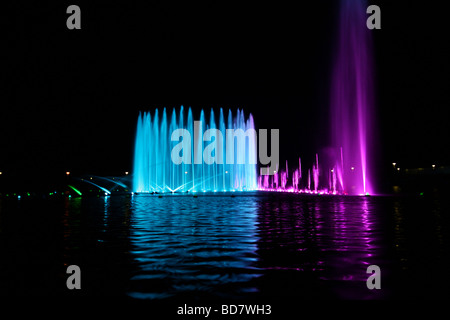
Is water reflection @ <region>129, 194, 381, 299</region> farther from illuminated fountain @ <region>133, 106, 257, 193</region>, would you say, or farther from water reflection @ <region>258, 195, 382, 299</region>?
illuminated fountain @ <region>133, 106, 257, 193</region>

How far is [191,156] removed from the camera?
5516 cm

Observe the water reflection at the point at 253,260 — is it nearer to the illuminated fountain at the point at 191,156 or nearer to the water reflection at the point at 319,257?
the water reflection at the point at 319,257

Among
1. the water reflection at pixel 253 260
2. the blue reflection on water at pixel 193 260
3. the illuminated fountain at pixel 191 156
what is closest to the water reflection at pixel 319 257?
the water reflection at pixel 253 260

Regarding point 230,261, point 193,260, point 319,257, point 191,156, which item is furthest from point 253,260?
point 191,156

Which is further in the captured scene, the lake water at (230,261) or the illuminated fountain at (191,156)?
the illuminated fountain at (191,156)

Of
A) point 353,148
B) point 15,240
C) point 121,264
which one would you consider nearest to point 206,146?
point 353,148

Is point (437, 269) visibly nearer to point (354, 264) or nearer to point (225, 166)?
point (354, 264)

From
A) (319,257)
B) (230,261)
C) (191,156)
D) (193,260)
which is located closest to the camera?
(230,261)

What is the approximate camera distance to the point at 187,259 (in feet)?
26.2

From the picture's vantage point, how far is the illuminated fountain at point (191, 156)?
5047 cm

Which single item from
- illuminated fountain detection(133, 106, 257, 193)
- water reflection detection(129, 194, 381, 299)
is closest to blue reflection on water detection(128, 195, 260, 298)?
water reflection detection(129, 194, 381, 299)

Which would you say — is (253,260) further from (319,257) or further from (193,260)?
(319,257)

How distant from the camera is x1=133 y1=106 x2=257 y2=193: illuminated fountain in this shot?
50.5m
